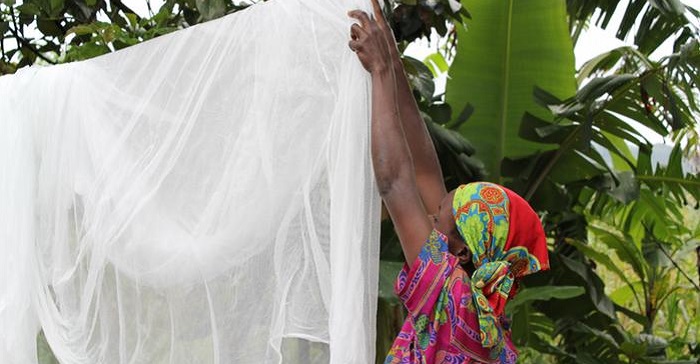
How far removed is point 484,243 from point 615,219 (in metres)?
3.47

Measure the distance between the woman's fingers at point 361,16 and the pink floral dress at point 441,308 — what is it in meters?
0.46

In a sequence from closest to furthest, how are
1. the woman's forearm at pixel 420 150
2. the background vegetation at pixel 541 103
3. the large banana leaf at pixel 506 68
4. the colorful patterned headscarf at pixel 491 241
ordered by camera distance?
the colorful patterned headscarf at pixel 491 241
the woman's forearm at pixel 420 150
the background vegetation at pixel 541 103
the large banana leaf at pixel 506 68

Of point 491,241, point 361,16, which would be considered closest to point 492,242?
point 491,241

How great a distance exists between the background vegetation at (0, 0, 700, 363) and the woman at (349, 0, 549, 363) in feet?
3.89

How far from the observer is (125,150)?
2.82 m

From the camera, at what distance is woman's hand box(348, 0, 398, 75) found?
2.33 meters

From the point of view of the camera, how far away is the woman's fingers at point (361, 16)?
2361 mm

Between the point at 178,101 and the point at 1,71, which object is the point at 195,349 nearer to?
the point at 178,101

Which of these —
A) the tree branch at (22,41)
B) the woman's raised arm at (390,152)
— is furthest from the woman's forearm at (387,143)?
the tree branch at (22,41)

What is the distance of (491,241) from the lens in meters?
2.28

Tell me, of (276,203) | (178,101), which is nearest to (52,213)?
(178,101)

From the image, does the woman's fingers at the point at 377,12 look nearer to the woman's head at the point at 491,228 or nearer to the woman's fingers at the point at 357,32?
the woman's fingers at the point at 357,32

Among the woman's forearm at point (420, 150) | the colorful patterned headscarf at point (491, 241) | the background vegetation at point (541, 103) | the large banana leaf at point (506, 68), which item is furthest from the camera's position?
the large banana leaf at point (506, 68)

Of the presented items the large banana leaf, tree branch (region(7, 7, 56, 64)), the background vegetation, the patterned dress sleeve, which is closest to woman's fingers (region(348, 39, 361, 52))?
the patterned dress sleeve
